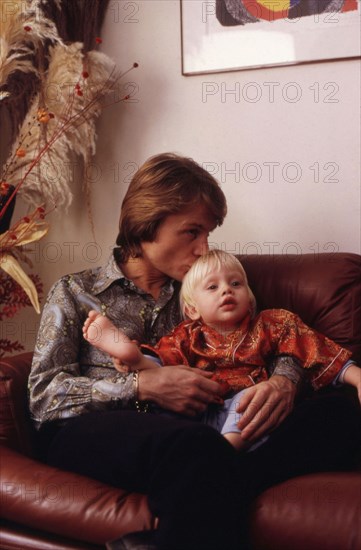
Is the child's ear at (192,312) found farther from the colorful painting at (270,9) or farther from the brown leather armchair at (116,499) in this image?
the colorful painting at (270,9)

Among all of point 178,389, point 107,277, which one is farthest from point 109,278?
point 178,389

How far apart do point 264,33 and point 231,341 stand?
1.10 m

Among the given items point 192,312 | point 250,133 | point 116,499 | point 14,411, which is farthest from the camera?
point 250,133

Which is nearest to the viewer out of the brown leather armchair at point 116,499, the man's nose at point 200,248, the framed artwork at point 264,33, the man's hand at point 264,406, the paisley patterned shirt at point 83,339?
the brown leather armchair at point 116,499

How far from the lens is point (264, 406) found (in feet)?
5.30

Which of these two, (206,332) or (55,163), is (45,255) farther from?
(206,332)

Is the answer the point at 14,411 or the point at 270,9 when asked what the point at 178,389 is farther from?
the point at 270,9

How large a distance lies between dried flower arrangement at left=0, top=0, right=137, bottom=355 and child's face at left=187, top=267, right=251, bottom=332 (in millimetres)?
701

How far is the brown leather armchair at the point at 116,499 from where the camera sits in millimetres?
1356

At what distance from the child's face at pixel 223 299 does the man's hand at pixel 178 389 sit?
179mm

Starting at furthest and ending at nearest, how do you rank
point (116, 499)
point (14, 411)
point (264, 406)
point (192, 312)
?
point (192, 312) → point (14, 411) → point (264, 406) → point (116, 499)

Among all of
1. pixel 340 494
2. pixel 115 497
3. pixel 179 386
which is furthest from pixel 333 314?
pixel 115 497

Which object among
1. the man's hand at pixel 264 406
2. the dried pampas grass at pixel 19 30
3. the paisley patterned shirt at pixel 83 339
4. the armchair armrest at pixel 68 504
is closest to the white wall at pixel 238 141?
the dried pampas grass at pixel 19 30

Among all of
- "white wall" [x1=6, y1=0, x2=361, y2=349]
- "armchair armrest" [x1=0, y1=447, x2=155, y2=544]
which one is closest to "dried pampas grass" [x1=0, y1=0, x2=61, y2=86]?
"white wall" [x1=6, y1=0, x2=361, y2=349]
